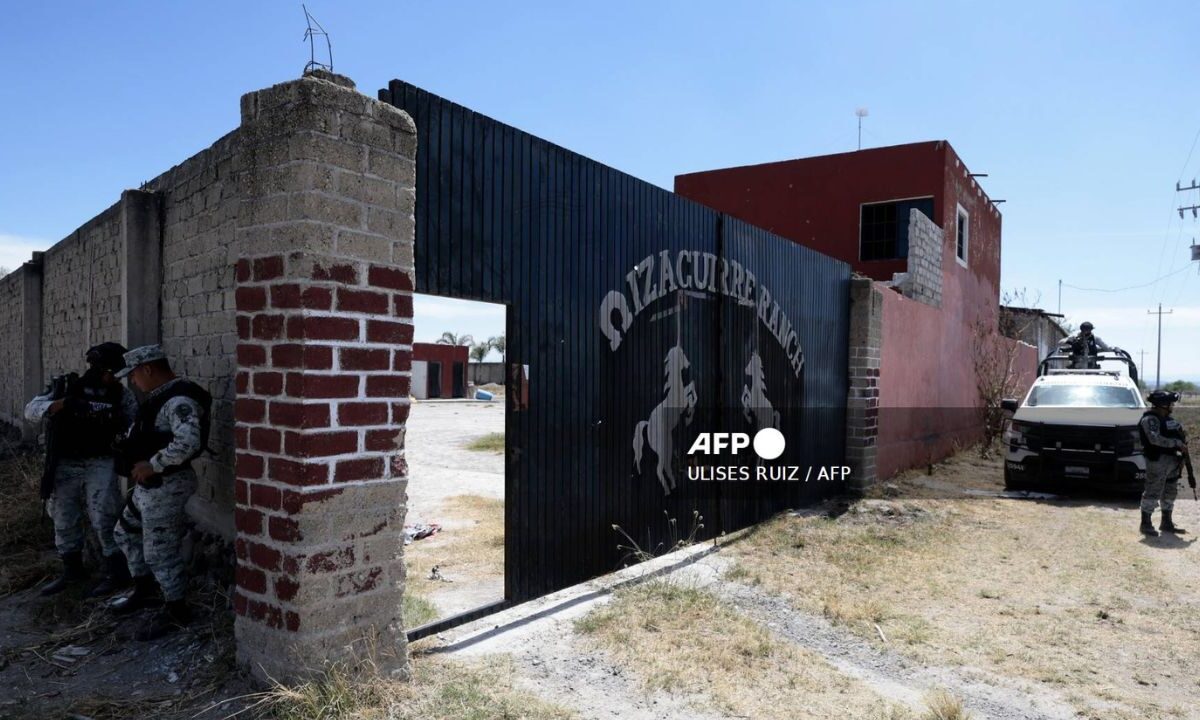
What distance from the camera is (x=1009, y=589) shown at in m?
5.85

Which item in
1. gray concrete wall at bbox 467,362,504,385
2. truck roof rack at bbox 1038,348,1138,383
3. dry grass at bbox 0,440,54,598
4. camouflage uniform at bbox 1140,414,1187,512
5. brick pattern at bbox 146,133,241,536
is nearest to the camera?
brick pattern at bbox 146,133,241,536

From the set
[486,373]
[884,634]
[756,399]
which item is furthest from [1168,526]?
[486,373]

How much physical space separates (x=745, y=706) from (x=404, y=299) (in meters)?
2.60

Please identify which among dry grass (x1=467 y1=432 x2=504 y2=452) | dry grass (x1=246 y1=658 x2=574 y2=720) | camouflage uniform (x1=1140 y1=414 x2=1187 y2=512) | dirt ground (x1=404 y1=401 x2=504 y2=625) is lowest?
dry grass (x1=467 y1=432 x2=504 y2=452)

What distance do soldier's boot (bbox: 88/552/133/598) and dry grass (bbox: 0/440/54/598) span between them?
2.64ft

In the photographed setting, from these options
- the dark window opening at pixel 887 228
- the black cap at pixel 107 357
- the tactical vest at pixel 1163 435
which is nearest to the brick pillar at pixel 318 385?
the black cap at pixel 107 357

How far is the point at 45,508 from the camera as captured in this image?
586 centimetres

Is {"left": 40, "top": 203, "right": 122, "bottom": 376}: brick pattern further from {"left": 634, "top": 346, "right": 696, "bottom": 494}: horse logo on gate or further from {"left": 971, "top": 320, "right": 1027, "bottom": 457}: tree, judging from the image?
{"left": 971, "top": 320, "right": 1027, "bottom": 457}: tree

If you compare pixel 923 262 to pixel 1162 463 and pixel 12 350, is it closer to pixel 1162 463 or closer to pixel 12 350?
pixel 1162 463

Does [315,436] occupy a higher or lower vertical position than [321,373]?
lower

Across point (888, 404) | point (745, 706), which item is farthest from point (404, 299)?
point (888, 404)

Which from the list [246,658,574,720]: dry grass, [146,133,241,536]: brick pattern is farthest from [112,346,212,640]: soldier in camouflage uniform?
[246,658,574,720]: dry grass

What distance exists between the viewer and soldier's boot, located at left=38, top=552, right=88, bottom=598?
4723mm

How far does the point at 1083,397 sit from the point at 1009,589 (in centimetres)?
672
